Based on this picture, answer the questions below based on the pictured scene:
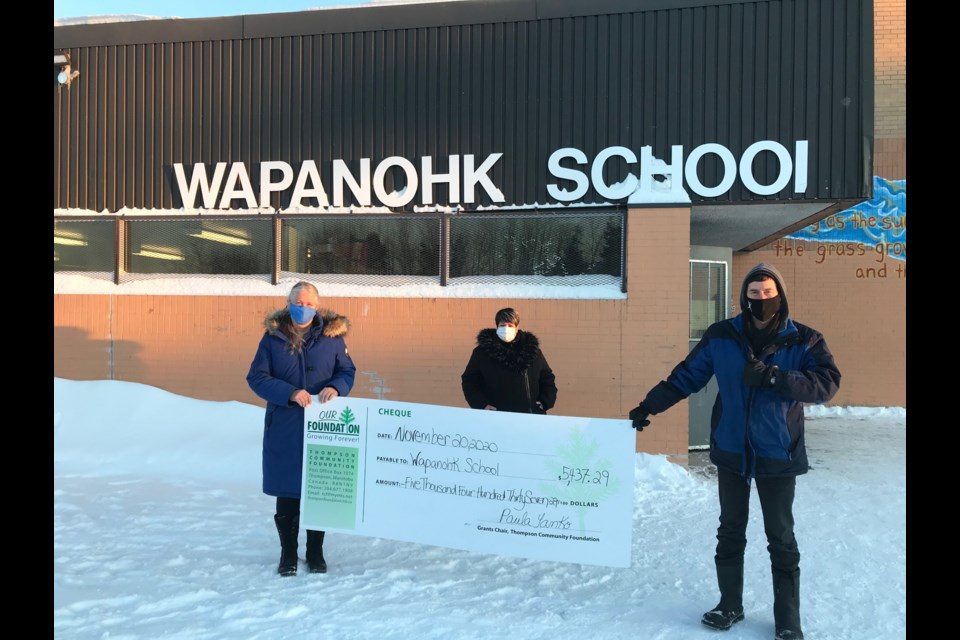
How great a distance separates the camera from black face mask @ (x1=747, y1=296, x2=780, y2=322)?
3441 mm

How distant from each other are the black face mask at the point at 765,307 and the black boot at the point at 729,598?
1.30 meters

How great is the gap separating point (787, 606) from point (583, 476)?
119 cm

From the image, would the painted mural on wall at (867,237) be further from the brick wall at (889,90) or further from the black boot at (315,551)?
the black boot at (315,551)

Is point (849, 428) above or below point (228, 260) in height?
below

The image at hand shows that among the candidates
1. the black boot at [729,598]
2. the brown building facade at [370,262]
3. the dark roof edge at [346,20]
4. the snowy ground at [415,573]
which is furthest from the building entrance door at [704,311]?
the black boot at [729,598]

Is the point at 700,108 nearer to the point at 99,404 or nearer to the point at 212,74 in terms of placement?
the point at 212,74

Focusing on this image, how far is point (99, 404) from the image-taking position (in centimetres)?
787

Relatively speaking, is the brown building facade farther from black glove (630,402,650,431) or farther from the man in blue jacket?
the man in blue jacket

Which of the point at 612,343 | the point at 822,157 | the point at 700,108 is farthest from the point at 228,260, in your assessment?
the point at 822,157

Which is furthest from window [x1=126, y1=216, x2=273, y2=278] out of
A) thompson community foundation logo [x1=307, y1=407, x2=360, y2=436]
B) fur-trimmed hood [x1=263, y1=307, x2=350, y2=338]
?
thompson community foundation logo [x1=307, y1=407, x2=360, y2=436]

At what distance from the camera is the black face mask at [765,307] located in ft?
11.3

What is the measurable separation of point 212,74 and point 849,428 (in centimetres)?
996

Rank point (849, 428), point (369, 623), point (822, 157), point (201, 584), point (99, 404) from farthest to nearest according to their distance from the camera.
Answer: point (849, 428) < point (99, 404) < point (822, 157) < point (201, 584) < point (369, 623)

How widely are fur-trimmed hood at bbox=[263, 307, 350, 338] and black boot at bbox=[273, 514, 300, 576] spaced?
3.79 ft
